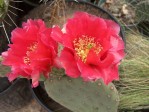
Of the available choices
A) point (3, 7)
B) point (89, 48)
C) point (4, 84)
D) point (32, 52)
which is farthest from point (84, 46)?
point (4, 84)

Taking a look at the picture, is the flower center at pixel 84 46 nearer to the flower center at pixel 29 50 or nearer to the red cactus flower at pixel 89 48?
the red cactus flower at pixel 89 48

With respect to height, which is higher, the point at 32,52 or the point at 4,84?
the point at 32,52

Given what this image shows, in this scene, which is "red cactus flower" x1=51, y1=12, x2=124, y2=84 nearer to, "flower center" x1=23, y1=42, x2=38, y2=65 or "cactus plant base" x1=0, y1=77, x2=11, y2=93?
"flower center" x1=23, y1=42, x2=38, y2=65

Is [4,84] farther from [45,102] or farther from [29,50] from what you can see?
[29,50]

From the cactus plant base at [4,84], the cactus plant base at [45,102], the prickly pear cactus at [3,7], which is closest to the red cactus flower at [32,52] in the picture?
the prickly pear cactus at [3,7]

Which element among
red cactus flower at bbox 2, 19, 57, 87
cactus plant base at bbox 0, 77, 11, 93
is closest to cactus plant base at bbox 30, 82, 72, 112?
cactus plant base at bbox 0, 77, 11, 93

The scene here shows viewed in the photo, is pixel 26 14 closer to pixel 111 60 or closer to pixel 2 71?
pixel 2 71

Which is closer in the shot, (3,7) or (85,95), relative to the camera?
(85,95)
